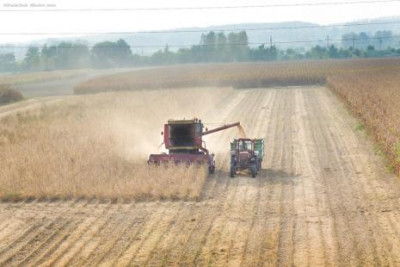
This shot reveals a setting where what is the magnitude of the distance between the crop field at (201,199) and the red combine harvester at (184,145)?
0.59m

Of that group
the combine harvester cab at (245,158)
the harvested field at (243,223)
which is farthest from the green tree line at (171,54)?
the harvested field at (243,223)

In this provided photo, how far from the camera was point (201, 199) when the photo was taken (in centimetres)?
1723

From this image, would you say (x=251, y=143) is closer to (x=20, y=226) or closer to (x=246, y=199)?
(x=246, y=199)

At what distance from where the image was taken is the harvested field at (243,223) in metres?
12.7

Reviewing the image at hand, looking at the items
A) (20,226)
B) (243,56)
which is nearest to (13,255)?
(20,226)

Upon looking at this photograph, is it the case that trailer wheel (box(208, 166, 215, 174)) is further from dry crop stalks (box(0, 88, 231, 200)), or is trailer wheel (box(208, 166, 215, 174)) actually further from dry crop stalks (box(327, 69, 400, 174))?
dry crop stalks (box(327, 69, 400, 174))

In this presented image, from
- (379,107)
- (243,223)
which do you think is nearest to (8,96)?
(379,107)

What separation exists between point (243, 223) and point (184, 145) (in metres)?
6.13

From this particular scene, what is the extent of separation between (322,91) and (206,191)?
118 ft

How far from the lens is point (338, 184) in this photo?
18.5 meters

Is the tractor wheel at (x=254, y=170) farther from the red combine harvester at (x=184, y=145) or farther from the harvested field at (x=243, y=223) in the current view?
the red combine harvester at (x=184, y=145)

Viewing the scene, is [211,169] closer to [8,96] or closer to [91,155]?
[91,155]

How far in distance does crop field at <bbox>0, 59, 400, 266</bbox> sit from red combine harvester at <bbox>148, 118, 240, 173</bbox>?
59 cm

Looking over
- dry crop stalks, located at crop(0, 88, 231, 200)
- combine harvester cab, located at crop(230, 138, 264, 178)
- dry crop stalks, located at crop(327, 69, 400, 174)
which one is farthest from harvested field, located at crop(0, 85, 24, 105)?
combine harvester cab, located at crop(230, 138, 264, 178)
